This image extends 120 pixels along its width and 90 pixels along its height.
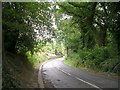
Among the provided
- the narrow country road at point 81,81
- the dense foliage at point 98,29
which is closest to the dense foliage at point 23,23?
the narrow country road at point 81,81

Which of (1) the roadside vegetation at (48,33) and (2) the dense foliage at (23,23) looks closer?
(2) the dense foliage at (23,23)

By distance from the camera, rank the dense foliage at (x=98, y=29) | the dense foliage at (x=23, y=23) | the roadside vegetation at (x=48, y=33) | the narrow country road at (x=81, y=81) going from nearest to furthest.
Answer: the dense foliage at (x=23, y=23) < the roadside vegetation at (x=48, y=33) < the narrow country road at (x=81, y=81) < the dense foliage at (x=98, y=29)

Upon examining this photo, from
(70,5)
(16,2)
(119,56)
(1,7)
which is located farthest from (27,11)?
(70,5)

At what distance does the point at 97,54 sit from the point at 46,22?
11.0 meters

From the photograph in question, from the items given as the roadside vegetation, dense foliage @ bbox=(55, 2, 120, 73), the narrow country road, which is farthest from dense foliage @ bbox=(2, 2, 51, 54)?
dense foliage @ bbox=(55, 2, 120, 73)

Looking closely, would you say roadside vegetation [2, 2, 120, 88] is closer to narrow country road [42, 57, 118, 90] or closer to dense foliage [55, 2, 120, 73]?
dense foliage [55, 2, 120, 73]

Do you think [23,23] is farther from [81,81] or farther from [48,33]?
[81,81]

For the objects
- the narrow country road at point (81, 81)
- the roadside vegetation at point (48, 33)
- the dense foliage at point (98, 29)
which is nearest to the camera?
the roadside vegetation at point (48, 33)

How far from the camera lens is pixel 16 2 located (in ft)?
40.1

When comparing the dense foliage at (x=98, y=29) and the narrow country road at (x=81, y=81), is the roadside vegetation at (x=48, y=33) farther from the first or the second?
the narrow country road at (x=81, y=81)

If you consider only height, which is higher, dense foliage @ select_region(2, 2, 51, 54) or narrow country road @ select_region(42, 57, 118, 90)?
dense foliage @ select_region(2, 2, 51, 54)

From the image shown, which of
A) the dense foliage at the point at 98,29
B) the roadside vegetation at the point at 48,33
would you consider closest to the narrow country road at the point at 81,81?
the roadside vegetation at the point at 48,33

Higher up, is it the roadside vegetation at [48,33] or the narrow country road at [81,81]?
the roadside vegetation at [48,33]

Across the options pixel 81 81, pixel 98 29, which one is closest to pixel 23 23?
pixel 81 81
